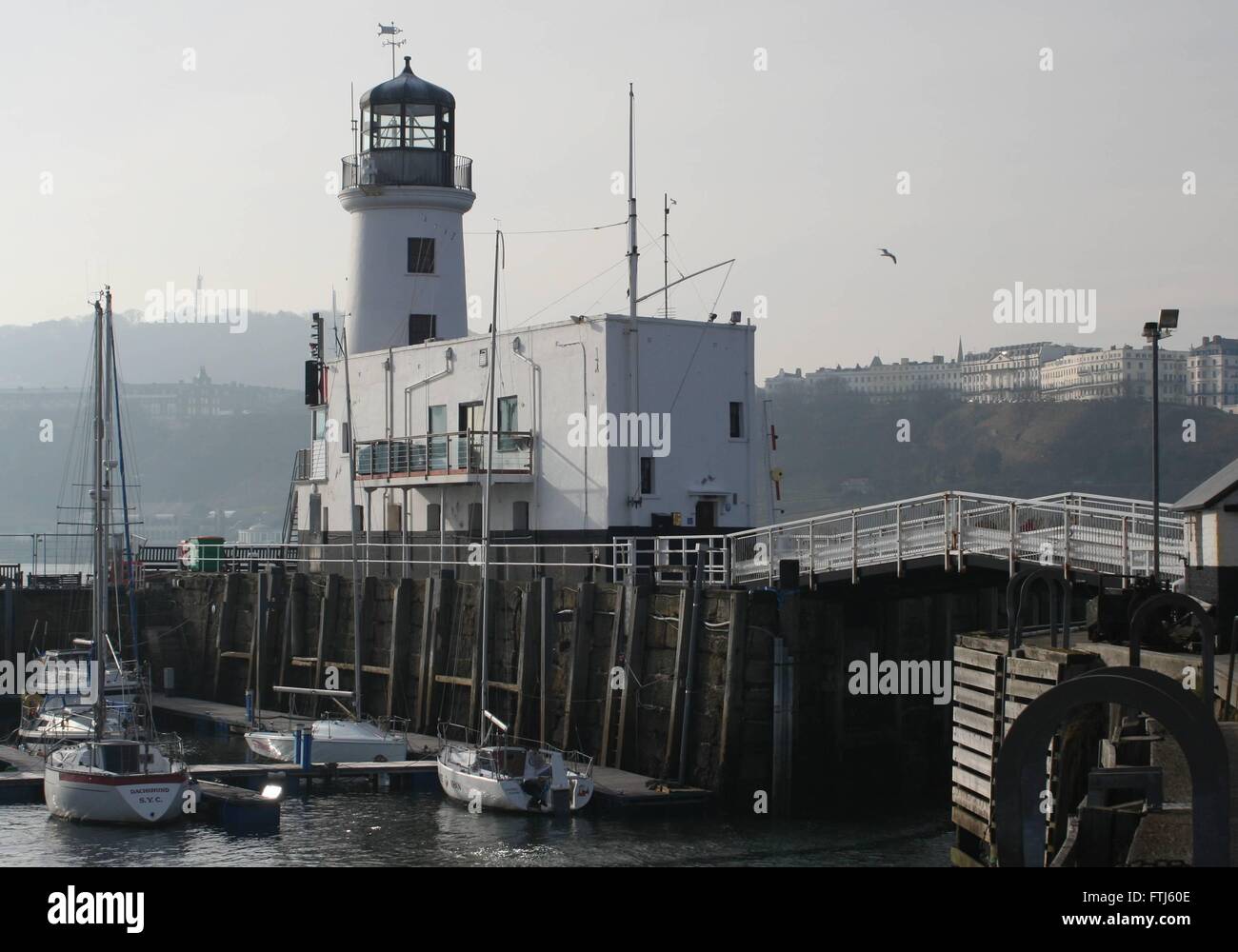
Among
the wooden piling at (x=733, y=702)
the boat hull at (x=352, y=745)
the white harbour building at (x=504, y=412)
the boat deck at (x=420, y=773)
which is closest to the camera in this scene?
the boat deck at (x=420, y=773)

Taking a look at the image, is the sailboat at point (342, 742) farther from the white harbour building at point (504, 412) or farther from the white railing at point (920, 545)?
the white harbour building at point (504, 412)

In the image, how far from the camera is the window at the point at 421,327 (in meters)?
56.3

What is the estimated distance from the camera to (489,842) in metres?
31.5

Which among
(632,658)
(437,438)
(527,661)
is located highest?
(437,438)

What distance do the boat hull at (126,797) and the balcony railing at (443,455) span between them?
14.1 m

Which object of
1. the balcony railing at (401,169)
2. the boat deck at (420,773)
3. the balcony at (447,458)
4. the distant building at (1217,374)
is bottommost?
the boat deck at (420,773)

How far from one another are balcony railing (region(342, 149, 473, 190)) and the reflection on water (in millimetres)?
28175

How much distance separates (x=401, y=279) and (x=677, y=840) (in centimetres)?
3082

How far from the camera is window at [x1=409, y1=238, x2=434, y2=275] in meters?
56.3

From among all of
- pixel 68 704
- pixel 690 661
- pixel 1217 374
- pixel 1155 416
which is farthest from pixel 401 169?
pixel 1217 374

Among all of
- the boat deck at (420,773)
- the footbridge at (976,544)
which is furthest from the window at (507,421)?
the footbridge at (976,544)

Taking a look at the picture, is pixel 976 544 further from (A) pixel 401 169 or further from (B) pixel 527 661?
(A) pixel 401 169

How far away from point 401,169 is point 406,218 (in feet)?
6.09

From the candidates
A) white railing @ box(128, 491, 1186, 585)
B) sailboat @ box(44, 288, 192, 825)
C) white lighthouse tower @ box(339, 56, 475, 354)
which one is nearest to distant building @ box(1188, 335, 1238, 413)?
white lighthouse tower @ box(339, 56, 475, 354)
